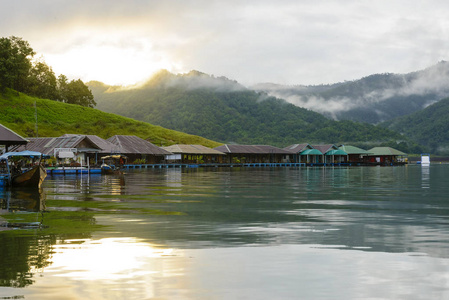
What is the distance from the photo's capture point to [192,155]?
119m

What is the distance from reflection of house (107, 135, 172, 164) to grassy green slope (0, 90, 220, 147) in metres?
24.6

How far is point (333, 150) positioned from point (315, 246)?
409 feet

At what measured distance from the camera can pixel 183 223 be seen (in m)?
15.4

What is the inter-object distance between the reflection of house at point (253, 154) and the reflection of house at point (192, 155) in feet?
8.94

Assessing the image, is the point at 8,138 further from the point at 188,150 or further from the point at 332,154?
the point at 332,154

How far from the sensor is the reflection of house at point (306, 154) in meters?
131

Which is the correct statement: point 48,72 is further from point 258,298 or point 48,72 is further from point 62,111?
point 258,298

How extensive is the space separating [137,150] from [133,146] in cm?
222

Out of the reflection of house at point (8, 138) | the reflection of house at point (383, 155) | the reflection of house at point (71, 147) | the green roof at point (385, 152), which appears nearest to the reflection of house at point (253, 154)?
the green roof at point (385, 152)

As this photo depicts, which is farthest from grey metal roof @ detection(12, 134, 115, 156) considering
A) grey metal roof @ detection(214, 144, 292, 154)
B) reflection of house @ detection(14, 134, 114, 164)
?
grey metal roof @ detection(214, 144, 292, 154)

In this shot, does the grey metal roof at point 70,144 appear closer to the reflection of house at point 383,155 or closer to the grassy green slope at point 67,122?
the grassy green slope at point 67,122

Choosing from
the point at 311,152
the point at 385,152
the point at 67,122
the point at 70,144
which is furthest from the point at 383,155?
the point at 70,144

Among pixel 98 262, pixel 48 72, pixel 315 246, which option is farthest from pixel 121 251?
pixel 48 72

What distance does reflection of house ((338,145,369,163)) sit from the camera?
5463 inches
